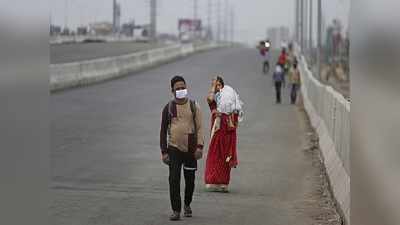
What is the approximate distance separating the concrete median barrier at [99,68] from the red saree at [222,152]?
728 inches

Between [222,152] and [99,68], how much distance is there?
2781cm

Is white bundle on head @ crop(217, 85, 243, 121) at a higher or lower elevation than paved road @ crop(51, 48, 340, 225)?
higher

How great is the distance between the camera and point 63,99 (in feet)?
99.1

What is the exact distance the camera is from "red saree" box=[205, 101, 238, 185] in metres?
13.3

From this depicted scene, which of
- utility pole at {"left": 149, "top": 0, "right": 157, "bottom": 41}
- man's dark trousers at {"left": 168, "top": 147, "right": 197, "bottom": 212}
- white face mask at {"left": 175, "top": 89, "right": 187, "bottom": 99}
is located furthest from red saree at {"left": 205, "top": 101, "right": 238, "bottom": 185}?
utility pole at {"left": 149, "top": 0, "right": 157, "bottom": 41}

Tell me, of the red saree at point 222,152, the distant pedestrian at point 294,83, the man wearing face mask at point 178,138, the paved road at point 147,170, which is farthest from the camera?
the distant pedestrian at point 294,83

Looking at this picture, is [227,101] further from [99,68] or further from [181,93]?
[99,68]

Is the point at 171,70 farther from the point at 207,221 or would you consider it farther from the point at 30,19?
the point at 30,19

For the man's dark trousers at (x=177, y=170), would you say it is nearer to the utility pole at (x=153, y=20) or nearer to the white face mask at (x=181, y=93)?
the white face mask at (x=181, y=93)

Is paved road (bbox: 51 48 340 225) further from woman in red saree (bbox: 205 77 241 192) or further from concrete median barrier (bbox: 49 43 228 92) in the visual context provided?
concrete median barrier (bbox: 49 43 228 92)

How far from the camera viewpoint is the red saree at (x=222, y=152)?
525 inches

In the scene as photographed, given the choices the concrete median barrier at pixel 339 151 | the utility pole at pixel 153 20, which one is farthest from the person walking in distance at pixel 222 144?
the utility pole at pixel 153 20

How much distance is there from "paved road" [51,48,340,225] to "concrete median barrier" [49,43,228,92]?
1.58 m

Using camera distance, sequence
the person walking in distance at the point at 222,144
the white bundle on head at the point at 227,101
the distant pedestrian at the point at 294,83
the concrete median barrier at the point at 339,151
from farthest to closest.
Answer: the distant pedestrian at the point at 294,83 → the person walking in distance at the point at 222,144 → the white bundle on head at the point at 227,101 → the concrete median barrier at the point at 339,151
